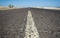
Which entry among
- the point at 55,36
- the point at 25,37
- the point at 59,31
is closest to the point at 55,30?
the point at 59,31

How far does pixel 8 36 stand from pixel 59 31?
9.33 feet

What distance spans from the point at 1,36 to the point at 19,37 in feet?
3.04

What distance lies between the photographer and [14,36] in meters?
9.97

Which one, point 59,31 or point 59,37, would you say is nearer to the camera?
point 59,37

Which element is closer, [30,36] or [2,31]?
[30,36]

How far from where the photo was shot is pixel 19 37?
9.71 m

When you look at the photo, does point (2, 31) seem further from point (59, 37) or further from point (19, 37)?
point (59, 37)

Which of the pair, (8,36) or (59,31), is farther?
(59,31)

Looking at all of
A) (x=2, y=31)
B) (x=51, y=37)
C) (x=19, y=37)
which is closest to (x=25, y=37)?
(x=19, y=37)

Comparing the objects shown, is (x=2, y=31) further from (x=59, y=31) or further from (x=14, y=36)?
(x=59, y=31)

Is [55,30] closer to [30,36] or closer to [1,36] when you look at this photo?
[30,36]

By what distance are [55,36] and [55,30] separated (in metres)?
1.68

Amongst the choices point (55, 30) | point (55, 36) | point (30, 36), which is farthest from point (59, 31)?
point (30, 36)

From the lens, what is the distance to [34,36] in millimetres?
9820
